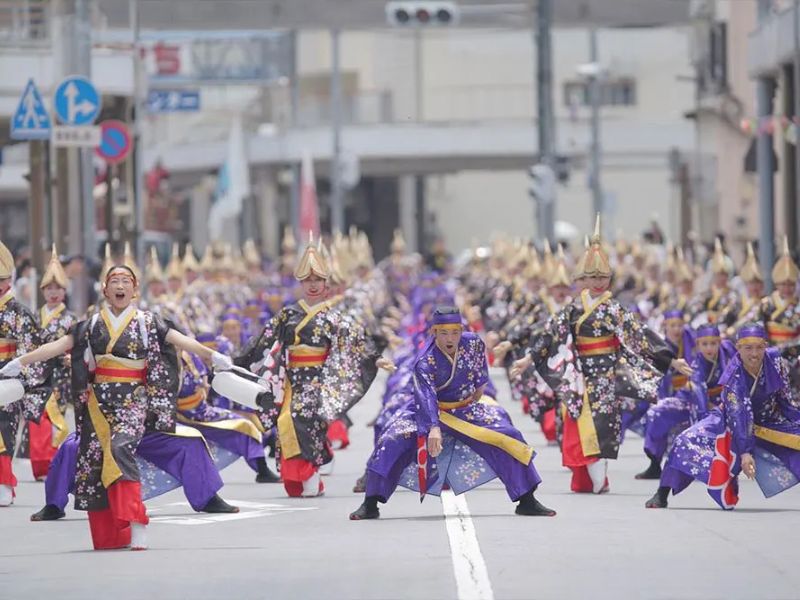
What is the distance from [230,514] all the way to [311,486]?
5.21 ft

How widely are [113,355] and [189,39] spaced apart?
35.9 m

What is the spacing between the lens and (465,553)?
39.9 ft

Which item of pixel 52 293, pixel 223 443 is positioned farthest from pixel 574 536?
pixel 52 293

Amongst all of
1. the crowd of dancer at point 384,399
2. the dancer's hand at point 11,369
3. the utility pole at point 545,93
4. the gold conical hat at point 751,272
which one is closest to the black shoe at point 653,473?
the crowd of dancer at point 384,399

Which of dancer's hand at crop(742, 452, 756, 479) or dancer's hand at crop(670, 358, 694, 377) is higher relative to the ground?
dancer's hand at crop(670, 358, 694, 377)

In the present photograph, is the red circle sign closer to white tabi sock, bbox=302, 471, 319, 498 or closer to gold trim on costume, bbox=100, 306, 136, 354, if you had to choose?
white tabi sock, bbox=302, 471, 319, 498

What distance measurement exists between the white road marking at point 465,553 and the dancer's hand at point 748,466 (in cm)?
165

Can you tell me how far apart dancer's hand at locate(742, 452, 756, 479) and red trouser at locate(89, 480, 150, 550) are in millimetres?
3581

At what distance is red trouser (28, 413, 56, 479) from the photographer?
17812mm

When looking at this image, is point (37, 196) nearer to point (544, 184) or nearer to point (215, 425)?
point (544, 184)

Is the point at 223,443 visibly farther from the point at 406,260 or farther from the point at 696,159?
the point at 696,159

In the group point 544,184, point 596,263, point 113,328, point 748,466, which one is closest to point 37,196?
point 544,184

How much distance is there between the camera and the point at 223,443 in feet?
54.6

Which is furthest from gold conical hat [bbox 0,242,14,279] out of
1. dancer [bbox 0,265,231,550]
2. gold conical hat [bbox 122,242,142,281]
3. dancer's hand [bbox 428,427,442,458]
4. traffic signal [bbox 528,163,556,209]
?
traffic signal [bbox 528,163,556,209]
